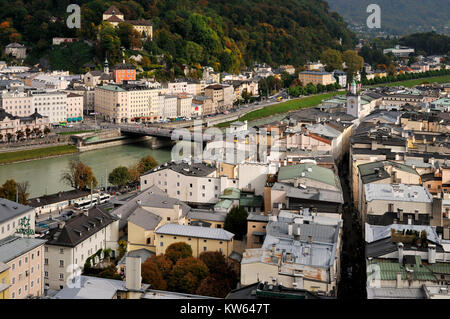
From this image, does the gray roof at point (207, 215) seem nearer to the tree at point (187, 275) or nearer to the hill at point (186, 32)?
the tree at point (187, 275)

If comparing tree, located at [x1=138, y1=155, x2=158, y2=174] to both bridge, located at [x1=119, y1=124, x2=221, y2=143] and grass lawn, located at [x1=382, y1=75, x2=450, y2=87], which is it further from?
grass lawn, located at [x1=382, y1=75, x2=450, y2=87]

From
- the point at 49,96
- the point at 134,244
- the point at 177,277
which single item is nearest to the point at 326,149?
the point at 134,244

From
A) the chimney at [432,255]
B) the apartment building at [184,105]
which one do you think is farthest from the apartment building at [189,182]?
the apartment building at [184,105]

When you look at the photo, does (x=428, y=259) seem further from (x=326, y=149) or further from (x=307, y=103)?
(x=307, y=103)

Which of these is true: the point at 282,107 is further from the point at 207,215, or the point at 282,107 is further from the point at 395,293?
the point at 395,293
